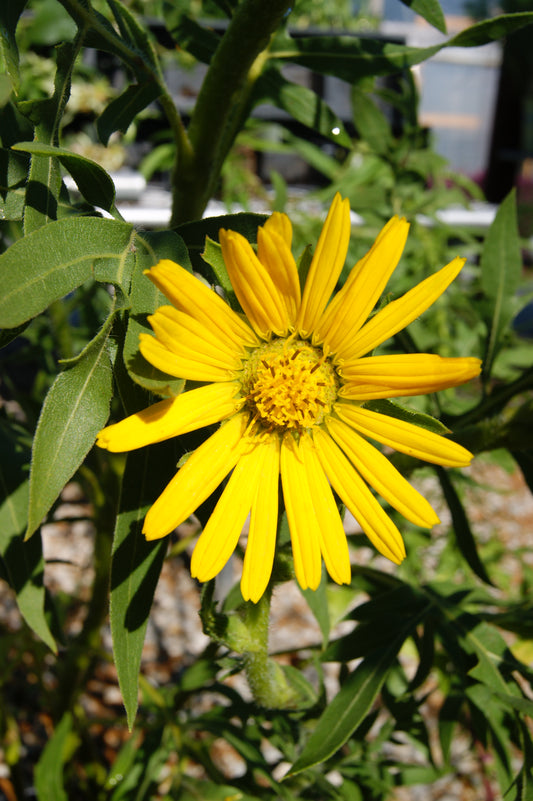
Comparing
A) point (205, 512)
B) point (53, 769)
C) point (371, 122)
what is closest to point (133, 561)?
point (205, 512)

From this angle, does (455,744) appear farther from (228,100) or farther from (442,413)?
(228,100)

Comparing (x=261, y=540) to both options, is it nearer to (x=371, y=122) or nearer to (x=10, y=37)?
(x=10, y=37)

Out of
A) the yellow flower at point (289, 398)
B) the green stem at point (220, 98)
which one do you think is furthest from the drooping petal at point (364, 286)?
the green stem at point (220, 98)

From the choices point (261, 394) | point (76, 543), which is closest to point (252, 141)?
point (76, 543)

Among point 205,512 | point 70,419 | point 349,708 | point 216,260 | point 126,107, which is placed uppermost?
point 126,107

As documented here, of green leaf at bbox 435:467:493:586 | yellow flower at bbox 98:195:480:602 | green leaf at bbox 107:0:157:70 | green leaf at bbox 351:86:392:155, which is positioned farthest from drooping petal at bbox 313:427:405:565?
green leaf at bbox 351:86:392:155

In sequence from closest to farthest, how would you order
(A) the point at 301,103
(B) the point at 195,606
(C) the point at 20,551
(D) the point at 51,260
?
(D) the point at 51,260 < (C) the point at 20,551 < (A) the point at 301,103 < (B) the point at 195,606

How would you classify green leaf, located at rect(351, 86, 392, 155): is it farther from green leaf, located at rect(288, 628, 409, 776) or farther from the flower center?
green leaf, located at rect(288, 628, 409, 776)
